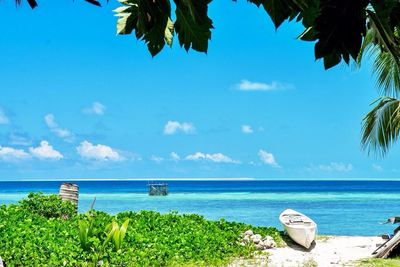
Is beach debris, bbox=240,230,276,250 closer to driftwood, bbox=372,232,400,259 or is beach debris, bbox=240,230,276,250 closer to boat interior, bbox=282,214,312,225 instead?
boat interior, bbox=282,214,312,225

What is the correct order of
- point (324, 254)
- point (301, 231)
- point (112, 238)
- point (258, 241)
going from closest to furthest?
point (112, 238)
point (324, 254)
point (258, 241)
point (301, 231)

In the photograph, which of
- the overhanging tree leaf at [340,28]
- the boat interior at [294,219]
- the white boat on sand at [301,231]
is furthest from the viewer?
the boat interior at [294,219]

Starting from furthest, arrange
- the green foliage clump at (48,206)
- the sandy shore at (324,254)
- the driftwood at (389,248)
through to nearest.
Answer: the green foliage clump at (48,206), the driftwood at (389,248), the sandy shore at (324,254)

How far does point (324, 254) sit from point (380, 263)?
149cm

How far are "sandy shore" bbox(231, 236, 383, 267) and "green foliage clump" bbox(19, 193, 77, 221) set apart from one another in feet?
13.1

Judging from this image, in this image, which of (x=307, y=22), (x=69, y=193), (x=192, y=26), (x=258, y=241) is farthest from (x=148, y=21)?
(x=69, y=193)

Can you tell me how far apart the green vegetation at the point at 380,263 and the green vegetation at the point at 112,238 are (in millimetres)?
1826

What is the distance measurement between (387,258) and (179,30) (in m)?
8.47

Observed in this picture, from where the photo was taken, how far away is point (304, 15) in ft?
2.92

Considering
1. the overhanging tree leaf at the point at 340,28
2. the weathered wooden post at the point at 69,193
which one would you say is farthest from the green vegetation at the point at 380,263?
the overhanging tree leaf at the point at 340,28

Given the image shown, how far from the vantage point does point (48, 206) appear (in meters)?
10.6

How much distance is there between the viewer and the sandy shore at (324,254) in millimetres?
8594

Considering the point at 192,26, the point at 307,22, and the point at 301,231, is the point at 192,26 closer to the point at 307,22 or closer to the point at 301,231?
the point at 307,22

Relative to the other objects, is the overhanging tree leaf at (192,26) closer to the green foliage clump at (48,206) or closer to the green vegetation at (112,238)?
the green vegetation at (112,238)
